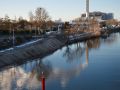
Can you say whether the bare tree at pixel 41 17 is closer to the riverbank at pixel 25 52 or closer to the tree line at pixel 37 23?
the tree line at pixel 37 23

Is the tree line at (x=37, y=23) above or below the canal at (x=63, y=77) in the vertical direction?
above

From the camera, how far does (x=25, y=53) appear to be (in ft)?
50.5

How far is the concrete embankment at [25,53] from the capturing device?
1319cm

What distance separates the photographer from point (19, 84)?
9.06 meters

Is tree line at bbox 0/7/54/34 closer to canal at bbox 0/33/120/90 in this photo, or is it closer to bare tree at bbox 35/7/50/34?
bare tree at bbox 35/7/50/34

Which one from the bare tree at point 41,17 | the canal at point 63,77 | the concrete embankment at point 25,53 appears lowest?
the canal at point 63,77

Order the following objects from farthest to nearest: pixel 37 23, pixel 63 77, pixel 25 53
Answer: pixel 37 23 → pixel 25 53 → pixel 63 77

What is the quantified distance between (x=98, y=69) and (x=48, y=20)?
57.0 feet

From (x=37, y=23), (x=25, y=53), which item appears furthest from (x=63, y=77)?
(x=37, y=23)

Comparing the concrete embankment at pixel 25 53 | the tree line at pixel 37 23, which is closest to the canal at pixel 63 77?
the concrete embankment at pixel 25 53

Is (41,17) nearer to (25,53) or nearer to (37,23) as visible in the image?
(37,23)

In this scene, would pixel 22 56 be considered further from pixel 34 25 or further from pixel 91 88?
pixel 34 25

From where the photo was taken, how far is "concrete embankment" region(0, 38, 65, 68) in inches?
519

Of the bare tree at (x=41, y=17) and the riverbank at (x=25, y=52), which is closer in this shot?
the riverbank at (x=25, y=52)
